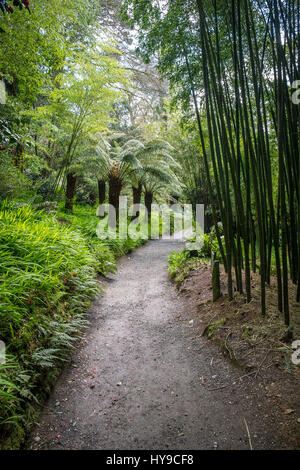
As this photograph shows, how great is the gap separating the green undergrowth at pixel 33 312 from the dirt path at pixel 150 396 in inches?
5.1

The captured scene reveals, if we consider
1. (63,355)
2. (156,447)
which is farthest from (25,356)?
(156,447)

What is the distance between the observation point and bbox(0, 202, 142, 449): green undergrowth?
142 cm

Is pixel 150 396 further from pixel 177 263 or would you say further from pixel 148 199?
pixel 148 199

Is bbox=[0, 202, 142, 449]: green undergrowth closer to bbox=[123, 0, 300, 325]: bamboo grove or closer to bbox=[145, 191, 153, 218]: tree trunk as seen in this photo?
bbox=[123, 0, 300, 325]: bamboo grove

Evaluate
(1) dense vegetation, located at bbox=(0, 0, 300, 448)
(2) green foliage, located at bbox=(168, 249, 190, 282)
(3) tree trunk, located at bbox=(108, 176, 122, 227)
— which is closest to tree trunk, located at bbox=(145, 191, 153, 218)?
(3) tree trunk, located at bbox=(108, 176, 122, 227)

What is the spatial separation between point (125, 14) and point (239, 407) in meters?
4.15

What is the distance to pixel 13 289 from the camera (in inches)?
80.0

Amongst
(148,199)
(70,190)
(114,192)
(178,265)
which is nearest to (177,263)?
(178,265)

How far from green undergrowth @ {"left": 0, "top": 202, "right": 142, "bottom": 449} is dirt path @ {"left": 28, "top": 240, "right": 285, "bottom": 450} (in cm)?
13

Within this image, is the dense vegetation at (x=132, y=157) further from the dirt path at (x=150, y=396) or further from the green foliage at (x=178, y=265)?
the dirt path at (x=150, y=396)

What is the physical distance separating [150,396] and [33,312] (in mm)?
1158

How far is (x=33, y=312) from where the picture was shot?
2.07m

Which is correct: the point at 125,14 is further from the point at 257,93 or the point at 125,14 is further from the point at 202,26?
the point at 257,93

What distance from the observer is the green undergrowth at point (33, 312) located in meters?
1.42
